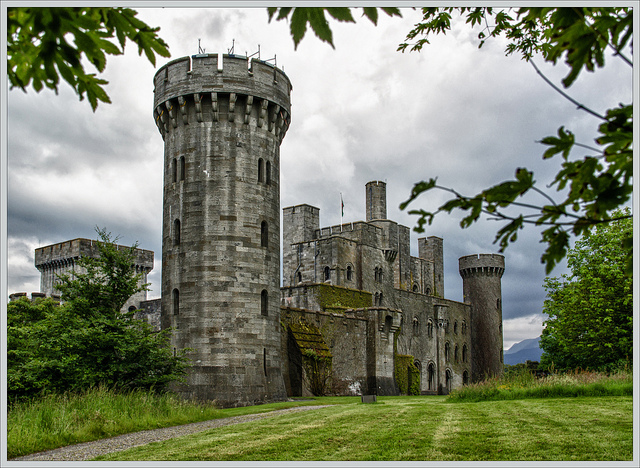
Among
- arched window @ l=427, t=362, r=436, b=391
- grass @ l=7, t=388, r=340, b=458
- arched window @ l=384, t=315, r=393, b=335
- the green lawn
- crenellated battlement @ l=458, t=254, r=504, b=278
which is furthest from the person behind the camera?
crenellated battlement @ l=458, t=254, r=504, b=278

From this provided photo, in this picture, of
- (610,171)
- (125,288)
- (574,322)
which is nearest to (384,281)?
(574,322)

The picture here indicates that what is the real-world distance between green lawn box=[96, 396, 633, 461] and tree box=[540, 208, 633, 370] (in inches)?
626

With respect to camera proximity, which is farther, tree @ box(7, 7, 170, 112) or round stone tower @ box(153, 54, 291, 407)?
round stone tower @ box(153, 54, 291, 407)

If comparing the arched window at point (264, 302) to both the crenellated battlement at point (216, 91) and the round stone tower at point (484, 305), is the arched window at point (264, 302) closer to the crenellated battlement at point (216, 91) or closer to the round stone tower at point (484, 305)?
the crenellated battlement at point (216, 91)

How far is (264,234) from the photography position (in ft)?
82.5

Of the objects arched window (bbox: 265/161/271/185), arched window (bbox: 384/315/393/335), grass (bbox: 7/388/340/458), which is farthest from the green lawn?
arched window (bbox: 384/315/393/335)

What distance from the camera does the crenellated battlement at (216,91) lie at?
974 inches

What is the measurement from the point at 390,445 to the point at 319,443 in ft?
3.76

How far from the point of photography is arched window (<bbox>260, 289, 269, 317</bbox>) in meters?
24.7

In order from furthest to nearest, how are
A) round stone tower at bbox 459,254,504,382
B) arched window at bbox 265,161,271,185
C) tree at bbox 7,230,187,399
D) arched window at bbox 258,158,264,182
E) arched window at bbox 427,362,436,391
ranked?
round stone tower at bbox 459,254,504,382 → arched window at bbox 427,362,436,391 → arched window at bbox 265,161,271,185 → arched window at bbox 258,158,264,182 → tree at bbox 7,230,187,399

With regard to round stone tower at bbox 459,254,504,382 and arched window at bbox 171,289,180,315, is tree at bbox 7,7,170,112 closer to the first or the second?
arched window at bbox 171,289,180,315

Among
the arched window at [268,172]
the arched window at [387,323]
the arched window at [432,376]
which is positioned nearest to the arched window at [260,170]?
the arched window at [268,172]

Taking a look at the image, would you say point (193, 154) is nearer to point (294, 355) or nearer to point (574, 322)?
point (294, 355)

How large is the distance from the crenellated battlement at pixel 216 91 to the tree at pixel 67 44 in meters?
20.7
